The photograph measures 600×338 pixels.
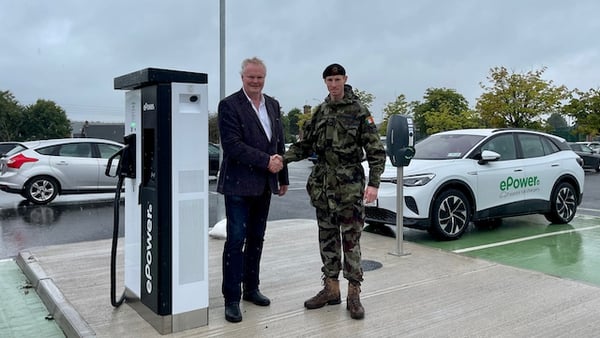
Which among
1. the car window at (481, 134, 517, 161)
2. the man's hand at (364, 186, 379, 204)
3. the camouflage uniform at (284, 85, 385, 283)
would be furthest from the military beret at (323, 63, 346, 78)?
the car window at (481, 134, 517, 161)

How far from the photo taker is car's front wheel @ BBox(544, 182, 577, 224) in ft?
26.0

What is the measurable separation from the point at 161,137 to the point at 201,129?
281 millimetres

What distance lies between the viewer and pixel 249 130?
377cm

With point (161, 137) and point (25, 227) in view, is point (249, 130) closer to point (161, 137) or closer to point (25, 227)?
point (161, 137)

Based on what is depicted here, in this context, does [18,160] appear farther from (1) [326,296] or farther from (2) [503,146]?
(2) [503,146]

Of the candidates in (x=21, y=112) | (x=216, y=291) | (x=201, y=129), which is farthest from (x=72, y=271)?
(x=21, y=112)

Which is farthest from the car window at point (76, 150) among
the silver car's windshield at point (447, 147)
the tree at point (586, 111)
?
the tree at point (586, 111)

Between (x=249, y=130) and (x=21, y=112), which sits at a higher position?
(x=21, y=112)

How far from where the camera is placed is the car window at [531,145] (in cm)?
770

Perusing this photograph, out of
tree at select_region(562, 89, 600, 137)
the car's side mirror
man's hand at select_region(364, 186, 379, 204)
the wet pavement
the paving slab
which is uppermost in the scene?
tree at select_region(562, 89, 600, 137)

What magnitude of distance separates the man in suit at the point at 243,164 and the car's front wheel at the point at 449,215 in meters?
3.37

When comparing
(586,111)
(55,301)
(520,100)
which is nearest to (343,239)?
(55,301)

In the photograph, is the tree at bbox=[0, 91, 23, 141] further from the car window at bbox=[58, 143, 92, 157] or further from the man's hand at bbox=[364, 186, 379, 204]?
the man's hand at bbox=[364, 186, 379, 204]

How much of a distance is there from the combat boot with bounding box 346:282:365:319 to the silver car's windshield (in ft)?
12.2
